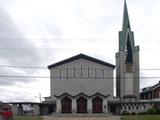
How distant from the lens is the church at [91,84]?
59000 millimetres

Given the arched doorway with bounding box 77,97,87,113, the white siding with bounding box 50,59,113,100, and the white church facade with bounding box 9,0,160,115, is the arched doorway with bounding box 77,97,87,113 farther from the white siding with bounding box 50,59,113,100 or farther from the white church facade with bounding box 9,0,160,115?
the white siding with bounding box 50,59,113,100

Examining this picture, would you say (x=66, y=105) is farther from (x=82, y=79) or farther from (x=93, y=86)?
(x=93, y=86)

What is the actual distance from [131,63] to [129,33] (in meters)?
Answer: 6.45

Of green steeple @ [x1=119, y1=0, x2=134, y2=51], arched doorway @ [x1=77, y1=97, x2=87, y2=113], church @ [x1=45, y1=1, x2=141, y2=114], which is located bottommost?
arched doorway @ [x1=77, y1=97, x2=87, y2=113]

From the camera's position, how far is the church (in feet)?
194

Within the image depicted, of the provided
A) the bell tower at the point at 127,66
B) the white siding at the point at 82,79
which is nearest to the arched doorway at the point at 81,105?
the white siding at the point at 82,79

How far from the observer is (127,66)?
6350 cm

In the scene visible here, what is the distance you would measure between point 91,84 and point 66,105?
6.08 m

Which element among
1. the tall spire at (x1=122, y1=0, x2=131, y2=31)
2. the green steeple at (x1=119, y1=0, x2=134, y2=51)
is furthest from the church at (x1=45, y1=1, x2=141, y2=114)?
the tall spire at (x1=122, y1=0, x2=131, y2=31)

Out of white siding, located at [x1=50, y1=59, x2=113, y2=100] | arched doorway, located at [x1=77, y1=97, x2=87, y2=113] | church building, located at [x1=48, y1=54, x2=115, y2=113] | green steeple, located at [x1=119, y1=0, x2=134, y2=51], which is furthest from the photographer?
green steeple, located at [x1=119, y1=0, x2=134, y2=51]

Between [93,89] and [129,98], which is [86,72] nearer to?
[93,89]

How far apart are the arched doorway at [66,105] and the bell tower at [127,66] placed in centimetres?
1002

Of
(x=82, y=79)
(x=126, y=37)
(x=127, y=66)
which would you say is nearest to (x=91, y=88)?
(x=82, y=79)

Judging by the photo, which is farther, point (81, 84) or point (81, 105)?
point (81, 84)
